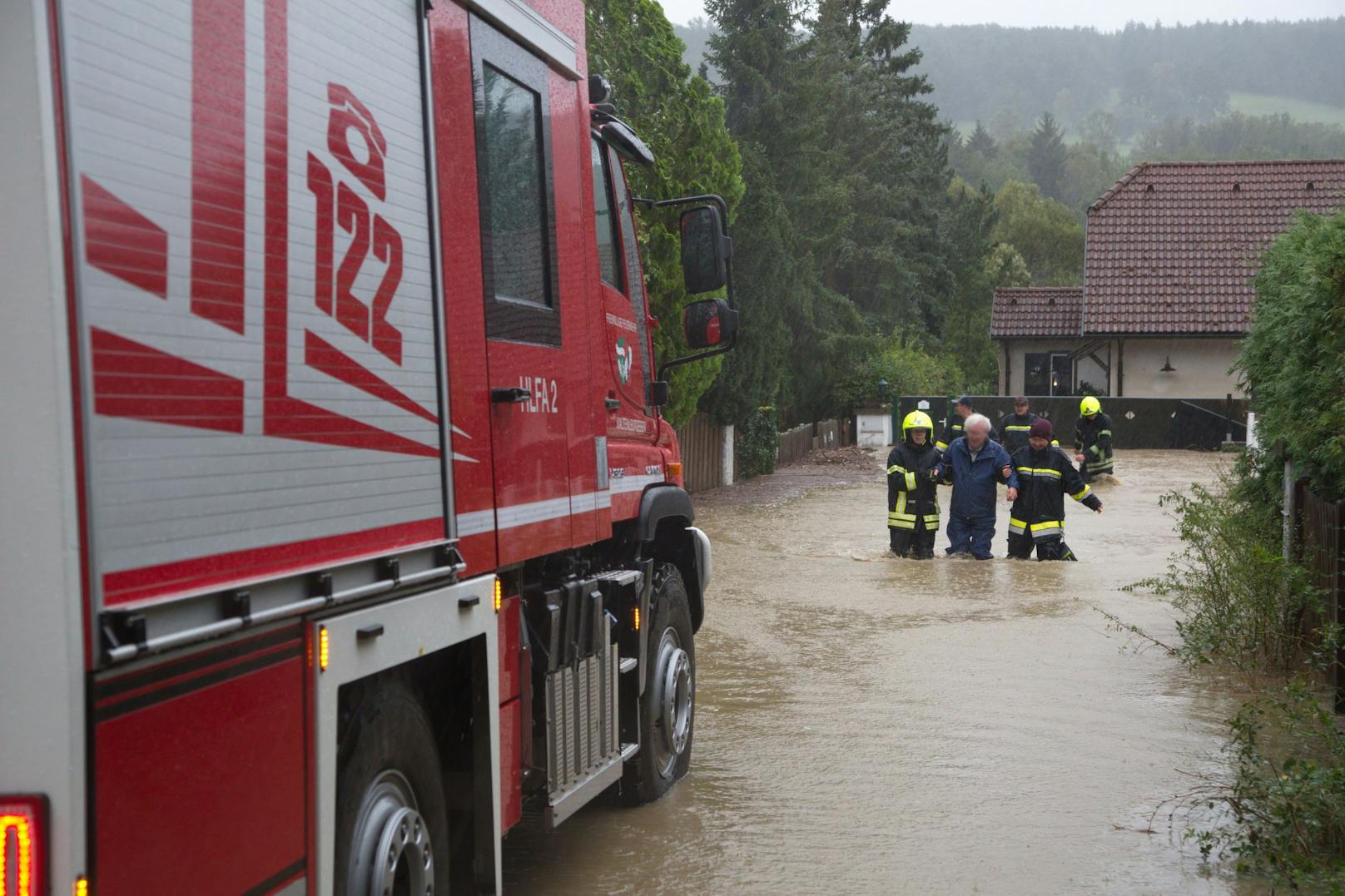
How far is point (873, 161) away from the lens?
49.4 meters

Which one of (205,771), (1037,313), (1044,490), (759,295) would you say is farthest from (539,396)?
(1037,313)

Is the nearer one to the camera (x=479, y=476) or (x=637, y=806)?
(x=479, y=476)

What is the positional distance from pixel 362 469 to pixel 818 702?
19.2 ft

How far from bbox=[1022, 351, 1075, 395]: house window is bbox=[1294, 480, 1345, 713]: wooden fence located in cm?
3599

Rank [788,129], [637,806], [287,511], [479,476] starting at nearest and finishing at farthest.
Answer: [287,511] < [479,476] < [637,806] < [788,129]

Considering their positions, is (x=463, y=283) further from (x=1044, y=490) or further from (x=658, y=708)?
(x=1044, y=490)

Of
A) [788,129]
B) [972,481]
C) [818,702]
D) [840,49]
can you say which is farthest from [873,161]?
[818,702]

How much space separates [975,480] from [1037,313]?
107ft

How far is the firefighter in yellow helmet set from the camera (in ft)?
49.6

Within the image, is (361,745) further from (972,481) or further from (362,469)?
(972,481)

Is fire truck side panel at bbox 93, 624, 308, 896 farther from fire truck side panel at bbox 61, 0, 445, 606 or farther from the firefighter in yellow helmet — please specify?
the firefighter in yellow helmet

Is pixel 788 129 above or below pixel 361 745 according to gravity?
above

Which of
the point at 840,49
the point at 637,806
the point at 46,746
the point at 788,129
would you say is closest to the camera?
the point at 46,746

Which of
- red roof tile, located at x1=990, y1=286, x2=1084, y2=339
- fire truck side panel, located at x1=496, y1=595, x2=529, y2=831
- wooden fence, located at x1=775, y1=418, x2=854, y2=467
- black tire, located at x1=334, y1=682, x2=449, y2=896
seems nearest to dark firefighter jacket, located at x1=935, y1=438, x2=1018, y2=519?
fire truck side panel, located at x1=496, y1=595, x2=529, y2=831
